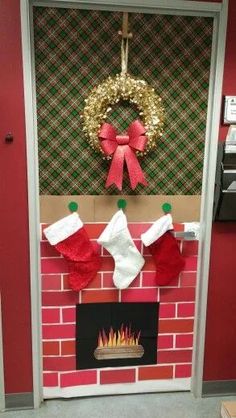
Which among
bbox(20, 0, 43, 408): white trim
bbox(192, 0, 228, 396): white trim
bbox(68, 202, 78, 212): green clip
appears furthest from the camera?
bbox(68, 202, 78, 212): green clip

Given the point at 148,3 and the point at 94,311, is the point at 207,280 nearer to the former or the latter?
the point at 94,311

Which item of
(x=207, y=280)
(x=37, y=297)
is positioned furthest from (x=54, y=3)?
(x=207, y=280)

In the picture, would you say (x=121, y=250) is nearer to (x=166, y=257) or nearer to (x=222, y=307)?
(x=166, y=257)

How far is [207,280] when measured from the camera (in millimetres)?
2070

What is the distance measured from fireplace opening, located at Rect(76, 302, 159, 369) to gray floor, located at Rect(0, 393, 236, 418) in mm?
203

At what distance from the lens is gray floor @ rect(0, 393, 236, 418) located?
207 cm

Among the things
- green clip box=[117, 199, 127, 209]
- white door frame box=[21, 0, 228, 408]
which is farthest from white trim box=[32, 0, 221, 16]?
green clip box=[117, 199, 127, 209]

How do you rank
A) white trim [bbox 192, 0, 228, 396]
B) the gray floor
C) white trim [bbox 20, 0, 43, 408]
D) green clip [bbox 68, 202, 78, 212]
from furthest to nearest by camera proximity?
1. the gray floor
2. green clip [bbox 68, 202, 78, 212]
3. white trim [bbox 192, 0, 228, 396]
4. white trim [bbox 20, 0, 43, 408]

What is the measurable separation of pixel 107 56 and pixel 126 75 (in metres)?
0.13

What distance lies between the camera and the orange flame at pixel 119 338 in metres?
2.13

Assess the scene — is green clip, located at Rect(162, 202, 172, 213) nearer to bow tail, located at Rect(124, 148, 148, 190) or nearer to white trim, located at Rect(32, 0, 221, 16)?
bow tail, located at Rect(124, 148, 148, 190)

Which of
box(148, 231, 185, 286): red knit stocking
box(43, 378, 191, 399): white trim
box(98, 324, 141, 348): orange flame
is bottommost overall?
box(43, 378, 191, 399): white trim

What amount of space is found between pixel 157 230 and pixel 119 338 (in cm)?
66

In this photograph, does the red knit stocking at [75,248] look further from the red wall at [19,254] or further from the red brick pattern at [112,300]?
the red wall at [19,254]
